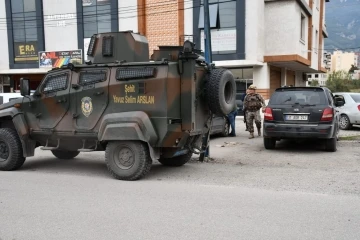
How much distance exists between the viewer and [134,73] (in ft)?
22.2

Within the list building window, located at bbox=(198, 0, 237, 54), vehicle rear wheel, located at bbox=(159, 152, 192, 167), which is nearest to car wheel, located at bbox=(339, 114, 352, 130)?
vehicle rear wheel, located at bbox=(159, 152, 192, 167)

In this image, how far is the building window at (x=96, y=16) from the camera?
28.2 m

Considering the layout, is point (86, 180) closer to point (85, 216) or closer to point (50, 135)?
point (50, 135)

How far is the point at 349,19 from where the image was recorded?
19962 centimetres

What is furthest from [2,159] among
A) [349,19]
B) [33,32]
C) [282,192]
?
[349,19]

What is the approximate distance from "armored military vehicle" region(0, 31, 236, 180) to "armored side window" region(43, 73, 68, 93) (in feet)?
0.07

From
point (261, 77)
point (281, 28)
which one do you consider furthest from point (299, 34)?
point (261, 77)

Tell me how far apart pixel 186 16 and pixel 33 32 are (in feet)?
43.2

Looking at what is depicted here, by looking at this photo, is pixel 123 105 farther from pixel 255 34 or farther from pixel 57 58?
pixel 57 58

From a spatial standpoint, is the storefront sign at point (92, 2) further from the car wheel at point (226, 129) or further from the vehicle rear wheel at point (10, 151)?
the vehicle rear wheel at point (10, 151)

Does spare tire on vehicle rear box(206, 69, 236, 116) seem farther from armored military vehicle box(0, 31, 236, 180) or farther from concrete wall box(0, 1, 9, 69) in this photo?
concrete wall box(0, 1, 9, 69)

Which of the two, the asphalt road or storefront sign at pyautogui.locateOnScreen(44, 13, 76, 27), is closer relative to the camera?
the asphalt road

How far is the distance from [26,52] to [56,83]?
2575 centimetres

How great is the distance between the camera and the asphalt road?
4301 millimetres
